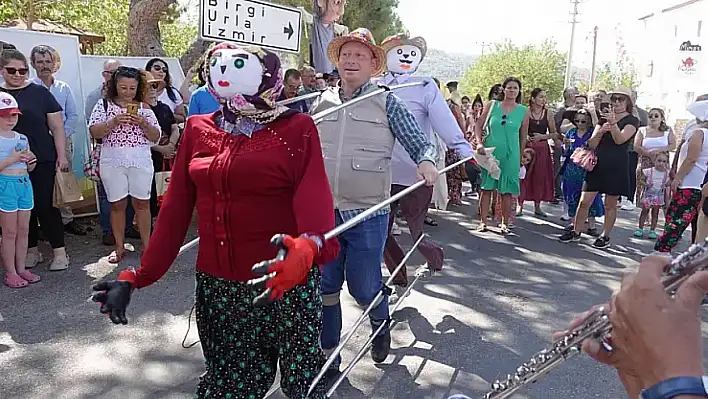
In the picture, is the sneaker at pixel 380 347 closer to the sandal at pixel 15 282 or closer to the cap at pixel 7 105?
the sandal at pixel 15 282

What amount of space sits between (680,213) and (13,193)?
19.3 ft

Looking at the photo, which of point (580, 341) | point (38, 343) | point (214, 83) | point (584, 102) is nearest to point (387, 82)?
point (214, 83)

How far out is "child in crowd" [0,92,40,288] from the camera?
16.4 ft

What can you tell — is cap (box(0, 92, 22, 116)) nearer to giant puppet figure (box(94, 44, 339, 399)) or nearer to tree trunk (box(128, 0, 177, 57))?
giant puppet figure (box(94, 44, 339, 399))

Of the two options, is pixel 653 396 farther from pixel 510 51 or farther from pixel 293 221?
pixel 510 51

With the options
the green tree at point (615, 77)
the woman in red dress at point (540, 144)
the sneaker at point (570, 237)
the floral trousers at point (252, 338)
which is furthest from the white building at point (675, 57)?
the floral trousers at point (252, 338)

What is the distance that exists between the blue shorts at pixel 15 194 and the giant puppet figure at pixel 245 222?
3.14m

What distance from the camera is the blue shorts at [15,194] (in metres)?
5.01

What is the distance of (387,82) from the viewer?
16.0 feet

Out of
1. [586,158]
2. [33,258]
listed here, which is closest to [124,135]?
[33,258]

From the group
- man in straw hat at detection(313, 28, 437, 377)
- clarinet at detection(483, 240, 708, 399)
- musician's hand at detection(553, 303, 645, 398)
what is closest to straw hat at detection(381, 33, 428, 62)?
man in straw hat at detection(313, 28, 437, 377)

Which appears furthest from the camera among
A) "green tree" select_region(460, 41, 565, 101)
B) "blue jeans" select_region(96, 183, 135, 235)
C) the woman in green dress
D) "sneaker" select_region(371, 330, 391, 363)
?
"green tree" select_region(460, 41, 565, 101)

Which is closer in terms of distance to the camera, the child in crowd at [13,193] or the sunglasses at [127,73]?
the child in crowd at [13,193]

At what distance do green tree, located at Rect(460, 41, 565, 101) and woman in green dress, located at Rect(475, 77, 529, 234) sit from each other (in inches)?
1702
